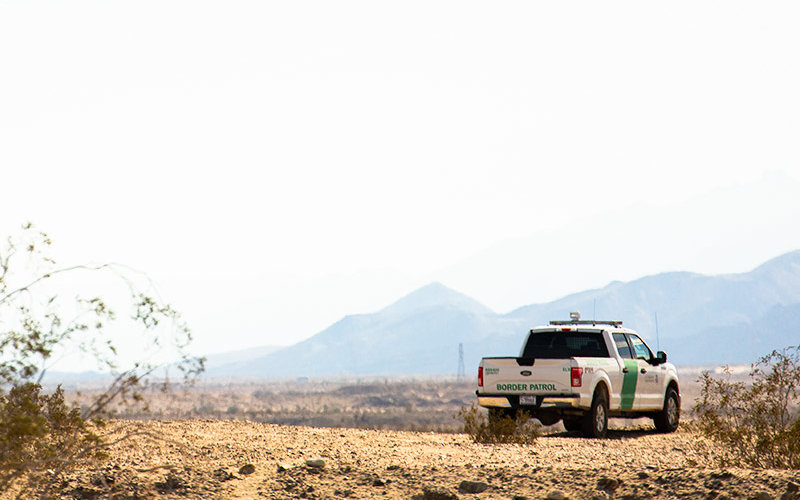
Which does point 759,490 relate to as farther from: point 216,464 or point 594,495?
point 216,464

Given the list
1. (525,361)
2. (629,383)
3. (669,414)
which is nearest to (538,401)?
(525,361)

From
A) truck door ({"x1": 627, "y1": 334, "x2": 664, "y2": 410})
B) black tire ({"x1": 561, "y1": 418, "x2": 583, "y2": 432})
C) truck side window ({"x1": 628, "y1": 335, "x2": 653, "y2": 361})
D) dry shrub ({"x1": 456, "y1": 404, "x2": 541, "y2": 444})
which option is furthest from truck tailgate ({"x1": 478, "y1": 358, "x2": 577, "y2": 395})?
truck side window ({"x1": 628, "y1": 335, "x2": 653, "y2": 361})

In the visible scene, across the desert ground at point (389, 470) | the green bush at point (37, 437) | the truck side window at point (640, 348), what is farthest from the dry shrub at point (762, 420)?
the green bush at point (37, 437)

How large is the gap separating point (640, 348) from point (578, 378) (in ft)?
11.3

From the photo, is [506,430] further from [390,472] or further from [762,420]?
[390,472]

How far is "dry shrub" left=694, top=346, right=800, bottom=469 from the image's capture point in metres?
13.7

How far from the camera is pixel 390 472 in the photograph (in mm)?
13180

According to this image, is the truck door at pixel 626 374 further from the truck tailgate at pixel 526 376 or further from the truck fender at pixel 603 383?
the truck tailgate at pixel 526 376

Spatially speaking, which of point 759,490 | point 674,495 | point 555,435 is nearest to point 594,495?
point 674,495

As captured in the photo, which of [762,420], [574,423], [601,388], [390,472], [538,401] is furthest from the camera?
[574,423]

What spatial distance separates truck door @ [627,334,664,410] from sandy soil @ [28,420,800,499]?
171 inches

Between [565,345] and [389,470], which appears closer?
[389,470]

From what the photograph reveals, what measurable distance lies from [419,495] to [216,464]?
113 inches

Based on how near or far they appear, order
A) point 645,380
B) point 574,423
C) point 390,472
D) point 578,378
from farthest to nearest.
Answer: point 645,380
point 574,423
point 578,378
point 390,472
